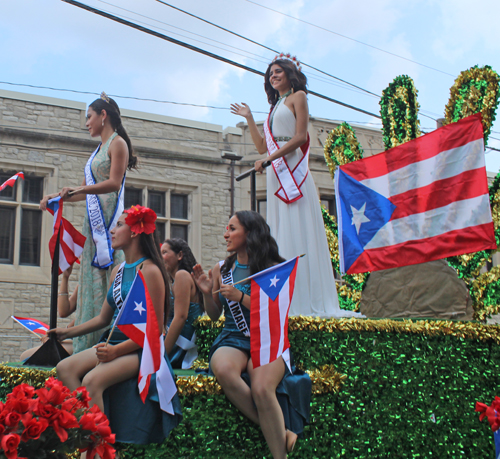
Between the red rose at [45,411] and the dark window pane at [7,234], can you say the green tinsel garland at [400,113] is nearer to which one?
the red rose at [45,411]

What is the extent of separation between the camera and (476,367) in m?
3.81

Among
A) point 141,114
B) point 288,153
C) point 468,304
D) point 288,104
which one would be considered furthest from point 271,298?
point 141,114

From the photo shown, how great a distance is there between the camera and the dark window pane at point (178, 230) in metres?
14.0

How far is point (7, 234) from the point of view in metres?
12.1

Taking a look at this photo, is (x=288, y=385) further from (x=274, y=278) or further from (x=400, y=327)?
(x=400, y=327)

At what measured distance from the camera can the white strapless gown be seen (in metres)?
4.46

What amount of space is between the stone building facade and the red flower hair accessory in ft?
29.6

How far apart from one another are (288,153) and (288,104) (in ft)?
1.39

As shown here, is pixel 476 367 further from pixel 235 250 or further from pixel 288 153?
pixel 288 153

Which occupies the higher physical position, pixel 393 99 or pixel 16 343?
pixel 393 99

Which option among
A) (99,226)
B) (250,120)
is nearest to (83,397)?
(99,226)

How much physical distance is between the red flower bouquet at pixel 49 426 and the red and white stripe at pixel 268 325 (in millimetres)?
1015

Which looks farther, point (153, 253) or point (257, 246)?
point (257, 246)

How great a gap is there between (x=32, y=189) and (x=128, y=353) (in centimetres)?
1050
